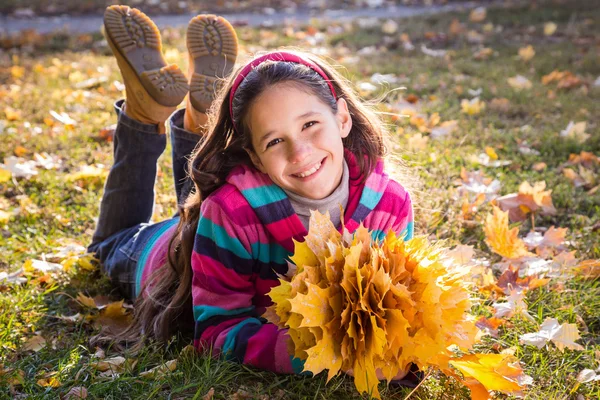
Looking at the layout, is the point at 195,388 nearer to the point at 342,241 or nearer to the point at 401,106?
the point at 342,241

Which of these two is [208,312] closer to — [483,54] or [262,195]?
[262,195]

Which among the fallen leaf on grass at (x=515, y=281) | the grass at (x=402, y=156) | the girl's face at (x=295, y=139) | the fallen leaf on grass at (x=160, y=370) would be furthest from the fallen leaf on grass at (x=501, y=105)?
the fallen leaf on grass at (x=160, y=370)

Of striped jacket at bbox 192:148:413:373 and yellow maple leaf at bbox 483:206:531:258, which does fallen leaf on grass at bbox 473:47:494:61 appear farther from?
striped jacket at bbox 192:148:413:373

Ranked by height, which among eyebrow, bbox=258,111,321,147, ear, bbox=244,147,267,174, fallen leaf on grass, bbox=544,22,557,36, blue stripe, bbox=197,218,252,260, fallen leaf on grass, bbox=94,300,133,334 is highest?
eyebrow, bbox=258,111,321,147

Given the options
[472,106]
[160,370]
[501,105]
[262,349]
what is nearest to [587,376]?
[262,349]

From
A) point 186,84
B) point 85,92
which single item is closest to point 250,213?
point 186,84

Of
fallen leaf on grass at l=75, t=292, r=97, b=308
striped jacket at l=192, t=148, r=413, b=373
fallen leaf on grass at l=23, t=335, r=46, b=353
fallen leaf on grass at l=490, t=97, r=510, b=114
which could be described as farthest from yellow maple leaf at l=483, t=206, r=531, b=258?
fallen leaf on grass at l=490, t=97, r=510, b=114

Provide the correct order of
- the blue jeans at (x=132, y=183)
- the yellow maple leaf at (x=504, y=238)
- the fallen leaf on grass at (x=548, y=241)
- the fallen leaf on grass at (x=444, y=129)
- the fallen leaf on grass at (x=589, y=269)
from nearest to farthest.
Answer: the fallen leaf on grass at (x=589, y=269) < the yellow maple leaf at (x=504, y=238) < the fallen leaf on grass at (x=548, y=241) < the blue jeans at (x=132, y=183) < the fallen leaf on grass at (x=444, y=129)

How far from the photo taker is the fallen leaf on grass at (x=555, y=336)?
2.07 metres

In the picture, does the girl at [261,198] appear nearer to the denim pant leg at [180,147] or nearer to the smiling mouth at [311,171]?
the smiling mouth at [311,171]

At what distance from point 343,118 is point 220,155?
446 mm

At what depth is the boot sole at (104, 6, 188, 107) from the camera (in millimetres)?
2721

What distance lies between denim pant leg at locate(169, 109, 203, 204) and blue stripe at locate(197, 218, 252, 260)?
75 cm

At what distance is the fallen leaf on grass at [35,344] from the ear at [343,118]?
1.29 metres
